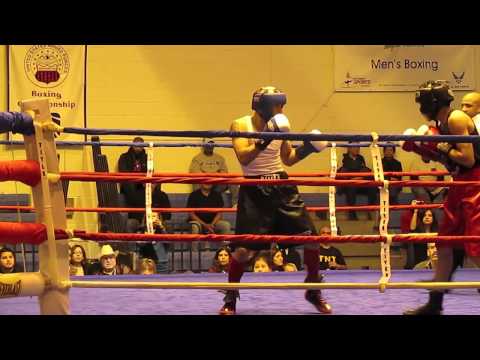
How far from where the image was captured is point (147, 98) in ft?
26.7

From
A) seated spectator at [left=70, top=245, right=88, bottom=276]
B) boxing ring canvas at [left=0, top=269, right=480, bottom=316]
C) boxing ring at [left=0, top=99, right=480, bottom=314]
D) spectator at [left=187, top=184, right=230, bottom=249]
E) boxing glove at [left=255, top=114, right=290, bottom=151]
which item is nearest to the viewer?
boxing ring at [left=0, top=99, right=480, bottom=314]

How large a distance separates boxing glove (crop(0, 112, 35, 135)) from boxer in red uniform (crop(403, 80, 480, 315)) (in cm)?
167

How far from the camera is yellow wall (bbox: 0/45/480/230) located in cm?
800

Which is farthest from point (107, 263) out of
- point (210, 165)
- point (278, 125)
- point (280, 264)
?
point (278, 125)

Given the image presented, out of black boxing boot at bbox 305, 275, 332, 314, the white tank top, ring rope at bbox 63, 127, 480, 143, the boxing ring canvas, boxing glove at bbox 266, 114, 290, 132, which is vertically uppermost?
boxing glove at bbox 266, 114, 290, 132

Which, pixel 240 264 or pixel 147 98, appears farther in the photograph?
pixel 147 98

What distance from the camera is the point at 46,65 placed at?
7.79 meters

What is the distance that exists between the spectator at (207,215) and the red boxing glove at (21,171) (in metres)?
4.27

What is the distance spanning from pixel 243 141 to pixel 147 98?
15.8 ft

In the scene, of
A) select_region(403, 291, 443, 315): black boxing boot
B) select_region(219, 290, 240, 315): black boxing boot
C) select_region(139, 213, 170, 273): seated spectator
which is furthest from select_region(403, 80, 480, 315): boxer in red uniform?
select_region(139, 213, 170, 273): seated spectator

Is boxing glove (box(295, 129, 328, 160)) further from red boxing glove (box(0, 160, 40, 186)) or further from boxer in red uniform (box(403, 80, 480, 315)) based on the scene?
red boxing glove (box(0, 160, 40, 186))

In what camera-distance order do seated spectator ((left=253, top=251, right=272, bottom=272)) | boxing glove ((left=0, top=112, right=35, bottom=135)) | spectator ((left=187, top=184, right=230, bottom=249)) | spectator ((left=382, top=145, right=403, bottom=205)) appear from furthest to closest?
spectator ((left=382, top=145, right=403, bottom=205)), spectator ((left=187, top=184, right=230, bottom=249)), seated spectator ((left=253, top=251, right=272, bottom=272)), boxing glove ((left=0, top=112, right=35, bottom=135))

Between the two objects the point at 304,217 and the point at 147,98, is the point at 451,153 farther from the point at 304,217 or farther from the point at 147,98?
the point at 147,98

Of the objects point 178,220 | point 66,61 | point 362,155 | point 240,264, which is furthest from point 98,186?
point 240,264
